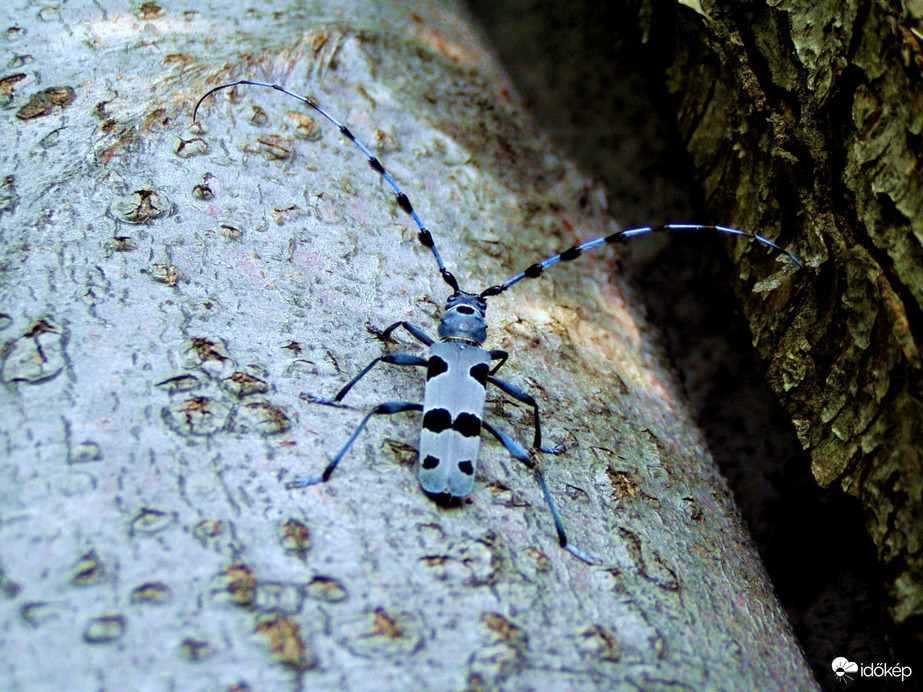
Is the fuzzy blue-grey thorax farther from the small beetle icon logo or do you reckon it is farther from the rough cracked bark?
the small beetle icon logo

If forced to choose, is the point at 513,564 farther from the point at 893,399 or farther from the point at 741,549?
the point at 893,399

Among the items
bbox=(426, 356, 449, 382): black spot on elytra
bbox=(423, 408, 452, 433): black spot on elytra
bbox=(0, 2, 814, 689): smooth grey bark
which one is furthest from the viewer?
bbox=(426, 356, 449, 382): black spot on elytra

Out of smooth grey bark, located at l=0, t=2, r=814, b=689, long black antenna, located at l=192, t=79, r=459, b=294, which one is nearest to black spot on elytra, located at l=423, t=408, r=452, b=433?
smooth grey bark, located at l=0, t=2, r=814, b=689

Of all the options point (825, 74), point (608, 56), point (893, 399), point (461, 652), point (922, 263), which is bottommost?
point (461, 652)

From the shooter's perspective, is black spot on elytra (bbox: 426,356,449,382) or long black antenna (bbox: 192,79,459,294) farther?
long black antenna (bbox: 192,79,459,294)

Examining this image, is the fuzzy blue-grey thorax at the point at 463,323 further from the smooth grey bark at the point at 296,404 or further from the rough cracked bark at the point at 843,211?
the rough cracked bark at the point at 843,211

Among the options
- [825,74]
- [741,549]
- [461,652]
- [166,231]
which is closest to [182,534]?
[461,652]

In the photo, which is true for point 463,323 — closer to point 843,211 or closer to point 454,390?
point 454,390

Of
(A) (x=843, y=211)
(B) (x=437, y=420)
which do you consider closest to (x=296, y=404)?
(B) (x=437, y=420)
